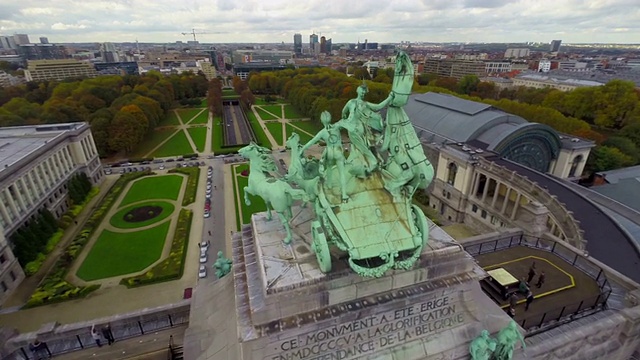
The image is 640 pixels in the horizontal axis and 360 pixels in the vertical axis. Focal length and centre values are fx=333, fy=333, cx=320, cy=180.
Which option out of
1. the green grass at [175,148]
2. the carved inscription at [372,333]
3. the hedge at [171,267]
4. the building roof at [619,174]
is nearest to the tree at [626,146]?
the building roof at [619,174]

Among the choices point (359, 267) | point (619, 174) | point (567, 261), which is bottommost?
point (619, 174)

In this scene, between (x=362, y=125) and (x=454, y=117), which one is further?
(x=454, y=117)

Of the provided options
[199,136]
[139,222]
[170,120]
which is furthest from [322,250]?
[170,120]

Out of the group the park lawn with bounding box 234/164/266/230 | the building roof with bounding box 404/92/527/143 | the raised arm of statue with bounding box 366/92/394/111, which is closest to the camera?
the raised arm of statue with bounding box 366/92/394/111

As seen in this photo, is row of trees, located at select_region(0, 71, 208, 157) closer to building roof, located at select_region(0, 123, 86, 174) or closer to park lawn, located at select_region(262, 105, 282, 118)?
building roof, located at select_region(0, 123, 86, 174)

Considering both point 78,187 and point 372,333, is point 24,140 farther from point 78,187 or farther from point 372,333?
point 372,333

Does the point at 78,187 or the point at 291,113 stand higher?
the point at 78,187

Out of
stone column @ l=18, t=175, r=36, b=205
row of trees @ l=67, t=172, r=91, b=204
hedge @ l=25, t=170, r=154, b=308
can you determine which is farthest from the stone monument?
row of trees @ l=67, t=172, r=91, b=204

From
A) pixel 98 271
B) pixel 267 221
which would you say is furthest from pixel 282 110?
pixel 267 221
